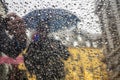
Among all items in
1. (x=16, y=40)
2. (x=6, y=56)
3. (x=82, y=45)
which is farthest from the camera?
(x=82, y=45)

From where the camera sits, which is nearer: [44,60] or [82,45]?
[44,60]

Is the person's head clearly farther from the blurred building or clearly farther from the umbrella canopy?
the blurred building

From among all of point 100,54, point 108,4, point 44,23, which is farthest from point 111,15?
point 44,23

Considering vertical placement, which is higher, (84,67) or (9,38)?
(9,38)

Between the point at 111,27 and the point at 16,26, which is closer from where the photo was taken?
the point at 16,26

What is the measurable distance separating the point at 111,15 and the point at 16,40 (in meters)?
3.57

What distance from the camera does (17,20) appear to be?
10.0m

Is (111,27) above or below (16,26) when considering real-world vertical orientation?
below

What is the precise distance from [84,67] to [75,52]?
633mm

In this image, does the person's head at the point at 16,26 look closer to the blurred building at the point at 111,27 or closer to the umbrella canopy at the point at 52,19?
the umbrella canopy at the point at 52,19

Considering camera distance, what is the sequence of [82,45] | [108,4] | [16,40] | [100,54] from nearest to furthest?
[16,40], [100,54], [108,4], [82,45]

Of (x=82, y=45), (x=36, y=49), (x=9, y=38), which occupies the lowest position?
(x=82, y=45)

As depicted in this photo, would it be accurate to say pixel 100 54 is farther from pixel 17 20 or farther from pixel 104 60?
pixel 17 20

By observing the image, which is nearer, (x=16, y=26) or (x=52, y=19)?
(x=16, y=26)
